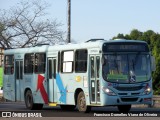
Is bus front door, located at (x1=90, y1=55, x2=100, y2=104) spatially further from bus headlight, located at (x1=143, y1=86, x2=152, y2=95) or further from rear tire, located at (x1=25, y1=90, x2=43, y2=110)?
rear tire, located at (x1=25, y1=90, x2=43, y2=110)

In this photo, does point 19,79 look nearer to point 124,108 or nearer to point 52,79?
point 52,79

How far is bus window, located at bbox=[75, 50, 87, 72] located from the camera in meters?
22.7

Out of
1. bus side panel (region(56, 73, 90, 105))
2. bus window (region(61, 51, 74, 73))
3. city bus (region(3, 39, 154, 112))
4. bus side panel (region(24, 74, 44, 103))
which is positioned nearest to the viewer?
city bus (region(3, 39, 154, 112))

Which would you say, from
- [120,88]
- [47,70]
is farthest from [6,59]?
[120,88]

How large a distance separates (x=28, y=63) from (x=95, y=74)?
611 cm

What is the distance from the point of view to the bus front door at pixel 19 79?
28.0 metres

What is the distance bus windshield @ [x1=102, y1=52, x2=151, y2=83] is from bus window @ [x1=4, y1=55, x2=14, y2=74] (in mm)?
8343

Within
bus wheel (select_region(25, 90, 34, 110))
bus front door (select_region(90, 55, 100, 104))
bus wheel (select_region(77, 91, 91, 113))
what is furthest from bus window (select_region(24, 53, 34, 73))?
bus front door (select_region(90, 55, 100, 104))

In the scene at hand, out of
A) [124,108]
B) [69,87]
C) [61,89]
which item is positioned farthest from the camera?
[61,89]

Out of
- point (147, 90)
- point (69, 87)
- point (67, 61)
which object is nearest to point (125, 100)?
point (147, 90)

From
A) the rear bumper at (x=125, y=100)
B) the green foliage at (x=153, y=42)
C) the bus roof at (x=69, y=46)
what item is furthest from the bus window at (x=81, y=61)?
the green foliage at (x=153, y=42)

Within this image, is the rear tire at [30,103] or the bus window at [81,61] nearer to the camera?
the bus window at [81,61]

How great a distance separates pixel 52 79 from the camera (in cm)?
2533

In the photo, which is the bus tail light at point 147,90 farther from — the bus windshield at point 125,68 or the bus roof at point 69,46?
the bus roof at point 69,46
